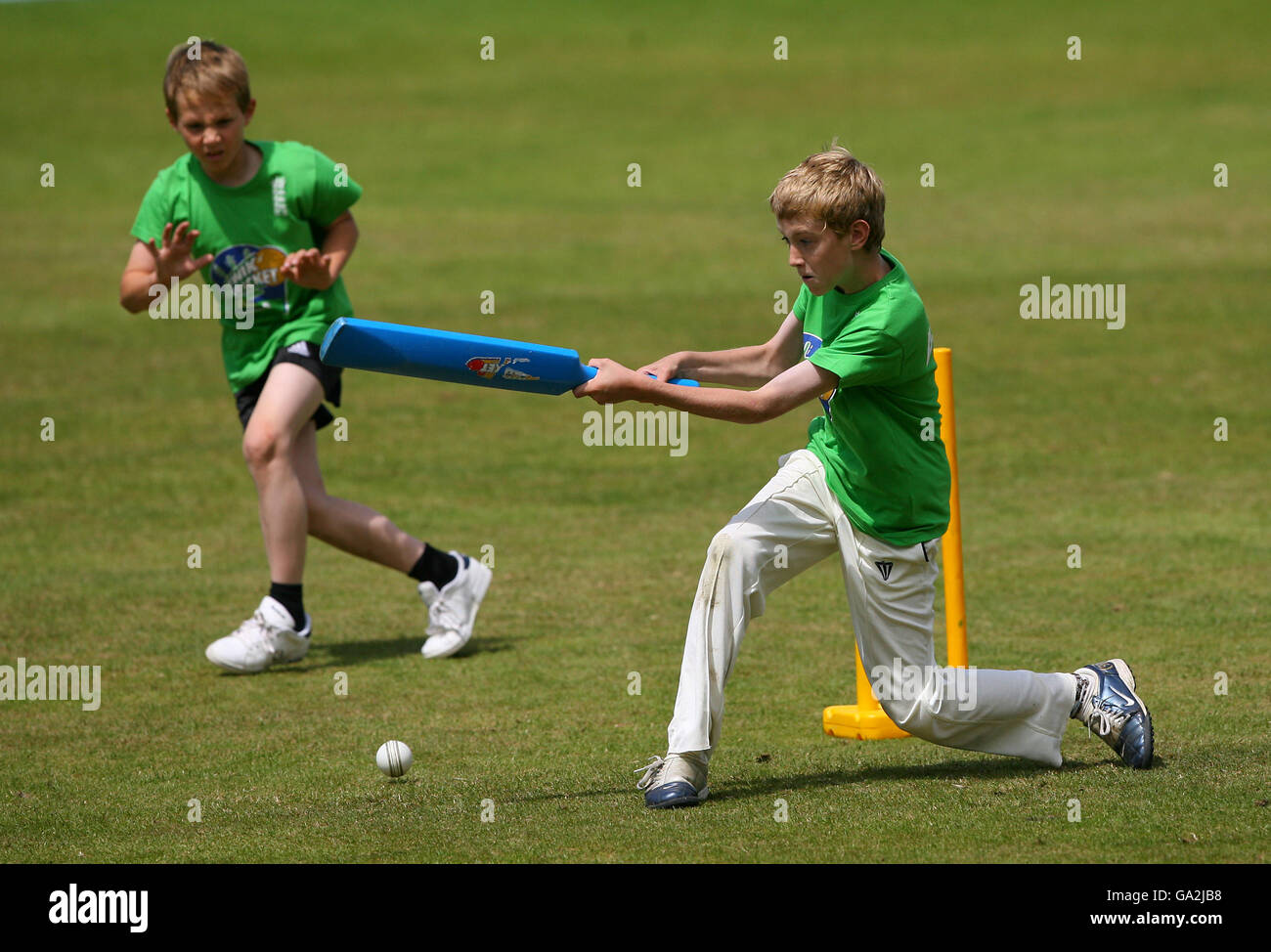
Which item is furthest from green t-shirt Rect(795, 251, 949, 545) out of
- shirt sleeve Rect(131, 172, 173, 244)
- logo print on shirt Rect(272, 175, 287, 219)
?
shirt sleeve Rect(131, 172, 173, 244)

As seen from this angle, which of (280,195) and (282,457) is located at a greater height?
(280,195)

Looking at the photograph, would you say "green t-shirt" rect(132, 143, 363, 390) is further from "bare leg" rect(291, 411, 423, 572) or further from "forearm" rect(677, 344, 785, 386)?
"forearm" rect(677, 344, 785, 386)

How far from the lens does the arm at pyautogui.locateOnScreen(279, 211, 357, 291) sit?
6781 mm

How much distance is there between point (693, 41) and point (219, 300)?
3787 cm

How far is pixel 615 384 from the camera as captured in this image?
491 cm

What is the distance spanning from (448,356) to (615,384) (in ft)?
1.84

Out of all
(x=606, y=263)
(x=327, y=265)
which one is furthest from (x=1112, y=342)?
(x=327, y=265)

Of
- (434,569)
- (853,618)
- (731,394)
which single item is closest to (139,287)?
(434,569)

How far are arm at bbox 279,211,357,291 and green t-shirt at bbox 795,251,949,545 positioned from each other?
2534mm

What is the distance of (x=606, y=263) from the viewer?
65.7ft

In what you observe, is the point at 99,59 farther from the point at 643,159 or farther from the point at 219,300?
the point at 219,300

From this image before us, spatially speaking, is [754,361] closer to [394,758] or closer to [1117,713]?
[1117,713]

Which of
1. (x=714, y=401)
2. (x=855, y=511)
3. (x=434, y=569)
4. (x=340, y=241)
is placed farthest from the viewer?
(x=434, y=569)
